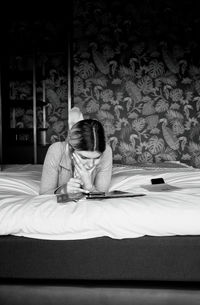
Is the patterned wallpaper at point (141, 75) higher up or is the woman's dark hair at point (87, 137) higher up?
the patterned wallpaper at point (141, 75)

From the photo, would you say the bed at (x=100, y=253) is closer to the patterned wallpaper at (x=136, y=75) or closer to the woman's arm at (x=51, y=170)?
the woman's arm at (x=51, y=170)

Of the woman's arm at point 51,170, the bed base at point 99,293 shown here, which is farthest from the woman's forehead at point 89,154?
the bed base at point 99,293

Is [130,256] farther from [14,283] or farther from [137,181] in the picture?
[137,181]

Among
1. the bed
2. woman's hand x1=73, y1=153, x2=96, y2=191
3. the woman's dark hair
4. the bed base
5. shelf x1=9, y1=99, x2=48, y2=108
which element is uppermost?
shelf x1=9, y1=99, x2=48, y2=108

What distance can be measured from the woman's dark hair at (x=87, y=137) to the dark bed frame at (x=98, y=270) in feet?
1.78

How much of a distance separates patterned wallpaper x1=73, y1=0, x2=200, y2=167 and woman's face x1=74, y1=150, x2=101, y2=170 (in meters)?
2.44

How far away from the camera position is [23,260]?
1.33m

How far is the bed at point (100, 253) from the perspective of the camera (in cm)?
127

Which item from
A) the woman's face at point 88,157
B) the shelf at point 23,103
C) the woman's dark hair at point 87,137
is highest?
the shelf at point 23,103

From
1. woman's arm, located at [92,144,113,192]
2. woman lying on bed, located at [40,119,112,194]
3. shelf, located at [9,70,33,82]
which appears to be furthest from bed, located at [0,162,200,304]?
shelf, located at [9,70,33,82]

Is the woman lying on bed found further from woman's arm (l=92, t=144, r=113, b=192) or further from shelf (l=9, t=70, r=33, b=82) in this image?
shelf (l=9, t=70, r=33, b=82)

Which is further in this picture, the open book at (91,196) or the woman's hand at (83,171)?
the woman's hand at (83,171)

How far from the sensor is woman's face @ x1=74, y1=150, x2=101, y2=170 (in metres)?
1.73

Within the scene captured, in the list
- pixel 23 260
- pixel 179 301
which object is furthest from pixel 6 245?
pixel 179 301
